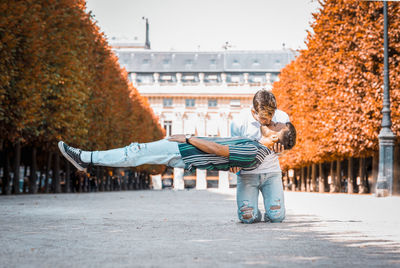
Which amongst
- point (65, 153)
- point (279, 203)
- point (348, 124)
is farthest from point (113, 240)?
point (348, 124)

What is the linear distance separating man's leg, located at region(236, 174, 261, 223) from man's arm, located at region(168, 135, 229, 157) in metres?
2.29

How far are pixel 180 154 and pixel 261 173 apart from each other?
8.78ft

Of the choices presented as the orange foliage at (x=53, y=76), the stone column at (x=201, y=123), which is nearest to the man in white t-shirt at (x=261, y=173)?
the orange foliage at (x=53, y=76)

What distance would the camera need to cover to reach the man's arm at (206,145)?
7.58 metres

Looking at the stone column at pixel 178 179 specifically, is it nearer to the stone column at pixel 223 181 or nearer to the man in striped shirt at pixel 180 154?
the stone column at pixel 223 181

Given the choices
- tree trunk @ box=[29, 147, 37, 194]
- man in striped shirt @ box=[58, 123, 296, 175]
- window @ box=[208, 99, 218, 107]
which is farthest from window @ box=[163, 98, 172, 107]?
man in striped shirt @ box=[58, 123, 296, 175]

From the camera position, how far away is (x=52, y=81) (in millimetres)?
28219

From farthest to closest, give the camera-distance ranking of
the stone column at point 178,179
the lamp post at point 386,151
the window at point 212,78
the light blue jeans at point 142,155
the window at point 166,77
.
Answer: the window at point 166,77 → the window at point 212,78 → the stone column at point 178,179 → the lamp post at point 386,151 → the light blue jeans at point 142,155

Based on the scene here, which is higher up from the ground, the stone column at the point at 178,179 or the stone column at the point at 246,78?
the stone column at the point at 246,78

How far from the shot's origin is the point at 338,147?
33.2 meters

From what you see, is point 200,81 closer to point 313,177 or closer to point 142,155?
point 313,177

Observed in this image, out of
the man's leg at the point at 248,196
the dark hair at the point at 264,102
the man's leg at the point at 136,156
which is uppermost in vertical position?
the dark hair at the point at 264,102

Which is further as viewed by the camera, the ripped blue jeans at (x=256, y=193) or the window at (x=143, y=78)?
the window at (x=143, y=78)

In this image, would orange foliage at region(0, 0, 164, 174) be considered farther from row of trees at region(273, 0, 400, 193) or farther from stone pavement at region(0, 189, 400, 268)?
stone pavement at region(0, 189, 400, 268)
